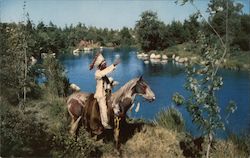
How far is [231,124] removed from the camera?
38.2ft

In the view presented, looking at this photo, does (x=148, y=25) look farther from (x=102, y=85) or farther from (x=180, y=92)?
(x=102, y=85)

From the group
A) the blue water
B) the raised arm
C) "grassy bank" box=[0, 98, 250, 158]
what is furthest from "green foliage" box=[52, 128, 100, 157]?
the blue water

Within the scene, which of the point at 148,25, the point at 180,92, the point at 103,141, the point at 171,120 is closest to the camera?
the point at 103,141

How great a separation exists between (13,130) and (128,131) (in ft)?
6.93

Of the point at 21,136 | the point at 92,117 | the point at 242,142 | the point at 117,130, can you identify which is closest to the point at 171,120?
the point at 242,142

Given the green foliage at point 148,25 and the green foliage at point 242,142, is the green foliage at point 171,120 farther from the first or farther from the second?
the green foliage at point 148,25

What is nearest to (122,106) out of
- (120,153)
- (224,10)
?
(120,153)

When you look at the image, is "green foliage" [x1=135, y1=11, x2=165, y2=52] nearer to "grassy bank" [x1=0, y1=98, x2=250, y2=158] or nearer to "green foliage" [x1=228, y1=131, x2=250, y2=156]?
"grassy bank" [x1=0, y1=98, x2=250, y2=158]

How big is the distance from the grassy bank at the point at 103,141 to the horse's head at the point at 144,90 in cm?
91

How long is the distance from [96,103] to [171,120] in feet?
6.26

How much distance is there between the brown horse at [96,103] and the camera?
21.7 feet

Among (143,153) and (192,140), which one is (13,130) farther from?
(192,140)

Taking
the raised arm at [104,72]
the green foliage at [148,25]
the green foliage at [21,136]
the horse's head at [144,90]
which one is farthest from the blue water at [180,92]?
the green foliage at [21,136]

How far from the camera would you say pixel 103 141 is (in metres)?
7.00
